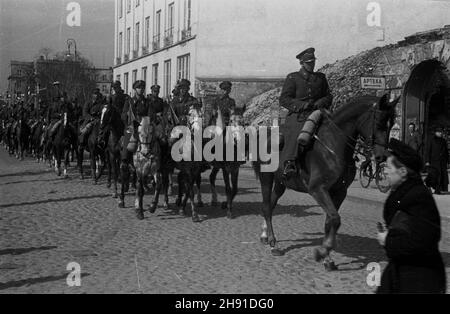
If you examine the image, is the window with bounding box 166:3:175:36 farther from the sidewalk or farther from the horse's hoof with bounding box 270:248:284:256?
the horse's hoof with bounding box 270:248:284:256

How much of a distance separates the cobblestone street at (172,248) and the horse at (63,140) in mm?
5343

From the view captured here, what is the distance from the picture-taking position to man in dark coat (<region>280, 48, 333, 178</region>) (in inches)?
341

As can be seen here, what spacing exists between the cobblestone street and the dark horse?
75 centimetres

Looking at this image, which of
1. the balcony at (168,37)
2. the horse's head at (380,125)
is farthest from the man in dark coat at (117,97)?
the balcony at (168,37)

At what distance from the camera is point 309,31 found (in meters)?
38.3

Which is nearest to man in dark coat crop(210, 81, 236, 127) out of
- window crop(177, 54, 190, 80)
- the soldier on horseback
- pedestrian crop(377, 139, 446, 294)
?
the soldier on horseback

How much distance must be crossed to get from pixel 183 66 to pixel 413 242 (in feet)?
130

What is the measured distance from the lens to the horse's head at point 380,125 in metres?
7.96

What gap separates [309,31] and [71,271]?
33114mm

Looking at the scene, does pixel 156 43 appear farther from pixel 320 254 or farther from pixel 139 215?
pixel 320 254

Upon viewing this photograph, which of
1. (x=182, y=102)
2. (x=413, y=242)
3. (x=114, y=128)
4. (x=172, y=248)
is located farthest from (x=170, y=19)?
(x=413, y=242)

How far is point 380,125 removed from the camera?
799cm

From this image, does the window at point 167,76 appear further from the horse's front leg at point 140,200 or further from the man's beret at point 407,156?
the man's beret at point 407,156

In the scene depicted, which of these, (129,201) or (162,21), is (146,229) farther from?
(162,21)
